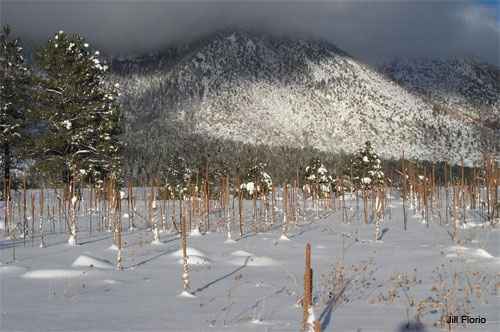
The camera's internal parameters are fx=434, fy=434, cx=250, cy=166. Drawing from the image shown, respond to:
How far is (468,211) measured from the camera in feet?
55.7

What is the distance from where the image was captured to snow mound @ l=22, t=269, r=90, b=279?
6258mm

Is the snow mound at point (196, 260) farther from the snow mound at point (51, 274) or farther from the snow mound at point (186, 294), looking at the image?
the snow mound at point (186, 294)

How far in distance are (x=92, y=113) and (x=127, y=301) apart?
1729cm

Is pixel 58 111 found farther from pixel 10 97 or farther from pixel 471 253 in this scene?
pixel 471 253

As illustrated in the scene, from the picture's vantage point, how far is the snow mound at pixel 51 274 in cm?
626

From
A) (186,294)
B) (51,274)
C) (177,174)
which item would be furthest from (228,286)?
(177,174)

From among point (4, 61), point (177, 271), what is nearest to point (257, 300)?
point (177, 271)

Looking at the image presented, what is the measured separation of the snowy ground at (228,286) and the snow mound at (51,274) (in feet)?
0.05

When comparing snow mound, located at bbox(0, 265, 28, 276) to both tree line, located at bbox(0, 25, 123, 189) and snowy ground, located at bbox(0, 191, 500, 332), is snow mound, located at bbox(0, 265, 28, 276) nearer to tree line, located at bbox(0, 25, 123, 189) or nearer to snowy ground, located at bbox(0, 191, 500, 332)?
snowy ground, located at bbox(0, 191, 500, 332)

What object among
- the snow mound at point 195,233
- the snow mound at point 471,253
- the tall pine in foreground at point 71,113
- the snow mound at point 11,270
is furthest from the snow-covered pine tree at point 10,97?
the snow mound at point 471,253

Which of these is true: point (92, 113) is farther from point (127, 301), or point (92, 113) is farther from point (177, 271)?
point (127, 301)

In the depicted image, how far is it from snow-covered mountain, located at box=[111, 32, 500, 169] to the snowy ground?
105 meters

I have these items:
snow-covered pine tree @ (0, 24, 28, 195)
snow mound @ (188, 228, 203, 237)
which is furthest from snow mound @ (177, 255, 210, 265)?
snow-covered pine tree @ (0, 24, 28, 195)

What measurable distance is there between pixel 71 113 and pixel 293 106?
420 feet
